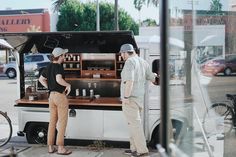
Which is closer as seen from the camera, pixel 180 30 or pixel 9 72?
pixel 180 30

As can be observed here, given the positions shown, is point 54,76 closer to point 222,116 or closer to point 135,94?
point 135,94

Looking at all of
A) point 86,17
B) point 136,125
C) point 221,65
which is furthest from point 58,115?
point 86,17

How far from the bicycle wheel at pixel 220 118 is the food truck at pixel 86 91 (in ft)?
10.0

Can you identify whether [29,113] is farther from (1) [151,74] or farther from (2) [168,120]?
(2) [168,120]

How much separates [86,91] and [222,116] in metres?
Result: 4.54

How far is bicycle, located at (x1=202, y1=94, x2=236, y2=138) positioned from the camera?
352 cm

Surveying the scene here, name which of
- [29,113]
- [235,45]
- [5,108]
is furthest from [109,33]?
[5,108]

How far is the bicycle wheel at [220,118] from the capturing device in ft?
11.4

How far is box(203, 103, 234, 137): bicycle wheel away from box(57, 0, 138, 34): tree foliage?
107 feet

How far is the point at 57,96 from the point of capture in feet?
22.4

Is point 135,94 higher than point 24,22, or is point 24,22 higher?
point 24,22

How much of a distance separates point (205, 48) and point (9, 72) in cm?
2744

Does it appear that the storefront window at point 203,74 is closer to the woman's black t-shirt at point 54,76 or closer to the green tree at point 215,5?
the green tree at point 215,5

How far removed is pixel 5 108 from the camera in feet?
44.1
